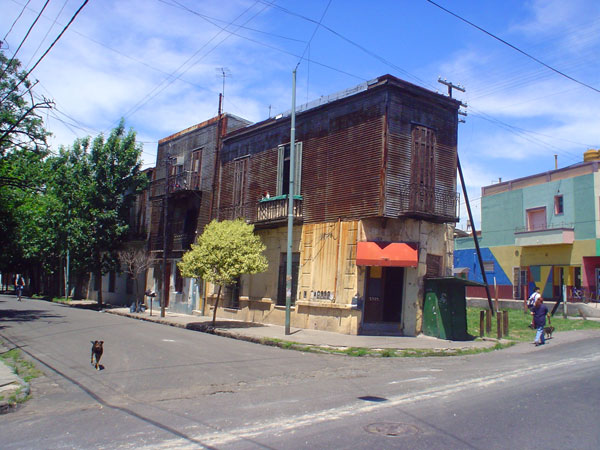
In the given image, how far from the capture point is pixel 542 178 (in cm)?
3475

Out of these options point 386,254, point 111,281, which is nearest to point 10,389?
point 386,254

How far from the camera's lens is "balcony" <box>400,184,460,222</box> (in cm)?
1761

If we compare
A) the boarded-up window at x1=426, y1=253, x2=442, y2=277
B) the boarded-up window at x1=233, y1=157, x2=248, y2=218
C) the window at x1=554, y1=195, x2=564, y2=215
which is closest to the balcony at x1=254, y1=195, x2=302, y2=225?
the boarded-up window at x1=233, y1=157, x2=248, y2=218

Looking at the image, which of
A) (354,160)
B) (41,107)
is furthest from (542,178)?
(41,107)

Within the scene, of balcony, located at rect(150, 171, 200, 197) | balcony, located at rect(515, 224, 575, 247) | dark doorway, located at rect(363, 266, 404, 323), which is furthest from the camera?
balcony, located at rect(515, 224, 575, 247)

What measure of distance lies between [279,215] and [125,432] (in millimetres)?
15004

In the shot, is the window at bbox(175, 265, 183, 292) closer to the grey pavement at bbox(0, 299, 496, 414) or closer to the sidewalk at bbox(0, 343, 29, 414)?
the grey pavement at bbox(0, 299, 496, 414)

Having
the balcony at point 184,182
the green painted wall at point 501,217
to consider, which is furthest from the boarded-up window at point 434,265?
the green painted wall at point 501,217

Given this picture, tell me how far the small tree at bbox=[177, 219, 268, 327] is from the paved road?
4914 mm

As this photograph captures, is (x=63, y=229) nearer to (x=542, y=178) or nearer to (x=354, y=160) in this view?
(x=354, y=160)

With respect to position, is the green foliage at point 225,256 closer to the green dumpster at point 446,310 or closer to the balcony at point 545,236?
the green dumpster at point 446,310

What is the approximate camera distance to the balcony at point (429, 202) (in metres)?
17.6

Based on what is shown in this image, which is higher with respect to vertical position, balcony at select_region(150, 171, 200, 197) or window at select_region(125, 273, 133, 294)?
balcony at select_region(150, 171, 200, 197)

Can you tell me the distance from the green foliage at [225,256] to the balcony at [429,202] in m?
5.95
